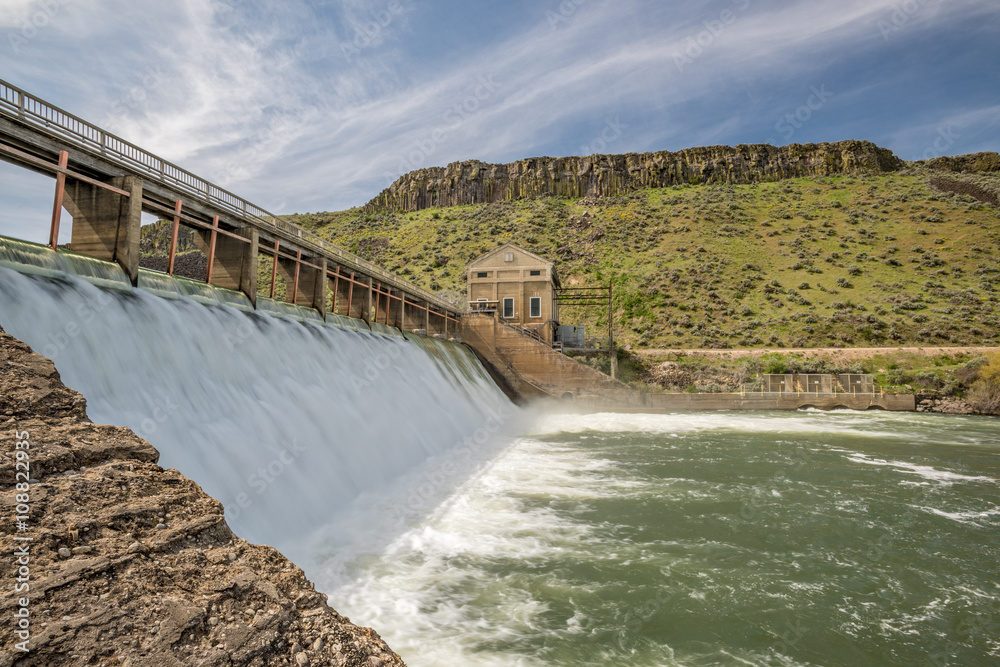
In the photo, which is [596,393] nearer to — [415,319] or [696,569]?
[415,319]

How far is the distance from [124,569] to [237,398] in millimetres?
8261

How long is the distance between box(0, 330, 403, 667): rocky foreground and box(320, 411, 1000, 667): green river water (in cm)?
248

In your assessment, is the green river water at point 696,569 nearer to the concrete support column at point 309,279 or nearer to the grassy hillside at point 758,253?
the concrete support column at point 309,279

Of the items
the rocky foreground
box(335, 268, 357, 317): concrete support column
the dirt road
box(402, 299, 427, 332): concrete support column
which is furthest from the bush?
the rocky foreground

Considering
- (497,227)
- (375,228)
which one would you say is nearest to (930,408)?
(497,227)

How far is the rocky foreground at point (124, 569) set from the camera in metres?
3.17

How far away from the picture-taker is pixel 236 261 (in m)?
17.9

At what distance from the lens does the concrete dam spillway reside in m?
8.56

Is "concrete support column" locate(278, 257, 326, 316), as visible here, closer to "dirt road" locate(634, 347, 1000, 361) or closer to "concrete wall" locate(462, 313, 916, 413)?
"concrete wall" locate(462, 313, 916, 413)

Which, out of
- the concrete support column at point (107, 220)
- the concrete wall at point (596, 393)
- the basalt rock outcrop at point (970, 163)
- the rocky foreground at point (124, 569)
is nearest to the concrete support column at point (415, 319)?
the concrete wall at point (596, 393)

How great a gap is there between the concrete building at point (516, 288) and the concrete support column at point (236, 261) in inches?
951

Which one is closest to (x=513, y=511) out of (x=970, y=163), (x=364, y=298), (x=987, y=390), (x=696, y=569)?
(x=696, y=569)

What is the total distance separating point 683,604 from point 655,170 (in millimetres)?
86990

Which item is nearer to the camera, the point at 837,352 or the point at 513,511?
the point at 513,511
